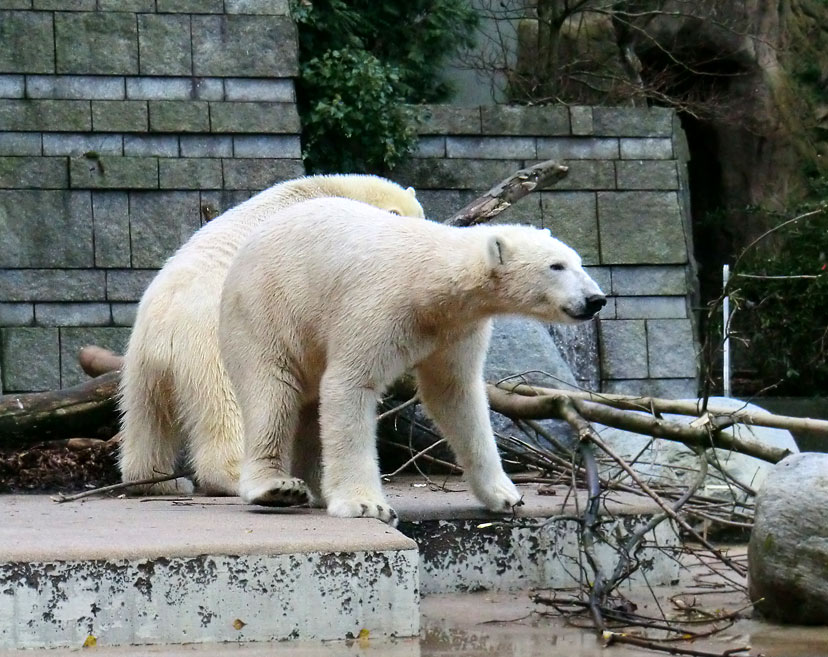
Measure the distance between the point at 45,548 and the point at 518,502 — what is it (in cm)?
163

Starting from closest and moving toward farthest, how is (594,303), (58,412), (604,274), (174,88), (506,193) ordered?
(594,303) < (58,412) < (506,193) < (174,88) < (604,274)

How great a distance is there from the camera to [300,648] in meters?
3.12

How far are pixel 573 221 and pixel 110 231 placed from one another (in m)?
2.99

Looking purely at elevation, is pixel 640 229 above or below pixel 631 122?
below

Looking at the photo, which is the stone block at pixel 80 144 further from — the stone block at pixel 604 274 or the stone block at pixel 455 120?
the stone block at pixel 604 274

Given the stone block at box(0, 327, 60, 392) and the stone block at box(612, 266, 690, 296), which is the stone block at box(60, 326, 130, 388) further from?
the stone block at box(612, 266, 690, 296)

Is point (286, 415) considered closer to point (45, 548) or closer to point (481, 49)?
A: point (45, 548)

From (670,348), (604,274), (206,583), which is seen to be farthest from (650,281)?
(206,583)

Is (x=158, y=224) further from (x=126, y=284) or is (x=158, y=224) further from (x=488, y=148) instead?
(x=488, y=148)

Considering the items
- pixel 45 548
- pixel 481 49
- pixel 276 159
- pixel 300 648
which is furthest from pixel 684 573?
pixel 481 49

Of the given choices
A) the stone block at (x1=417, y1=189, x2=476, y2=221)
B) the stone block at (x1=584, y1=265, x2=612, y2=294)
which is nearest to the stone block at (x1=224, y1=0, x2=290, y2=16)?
the stone block at (x1=417, y1=189, x2=476, y2=221)

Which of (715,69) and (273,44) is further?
(715,69)

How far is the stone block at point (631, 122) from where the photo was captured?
8633mm

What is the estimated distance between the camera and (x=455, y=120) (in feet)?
27.8
